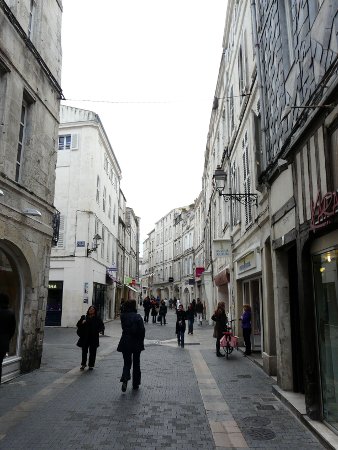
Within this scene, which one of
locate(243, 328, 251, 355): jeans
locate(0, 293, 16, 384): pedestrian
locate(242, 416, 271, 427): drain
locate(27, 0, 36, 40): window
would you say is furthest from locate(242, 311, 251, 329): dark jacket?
locate(27, 0, 36, 40): window

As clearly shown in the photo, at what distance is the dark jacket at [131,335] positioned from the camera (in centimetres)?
781

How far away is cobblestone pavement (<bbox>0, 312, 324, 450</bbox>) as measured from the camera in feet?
16.6

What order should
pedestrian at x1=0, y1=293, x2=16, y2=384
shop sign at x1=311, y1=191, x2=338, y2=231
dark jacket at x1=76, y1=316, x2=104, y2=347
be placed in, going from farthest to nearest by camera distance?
dark jacket at x1=76, y1=316, x2=104, y2=347 < pedestrian at x1=0, y1=293, x2=16, y2=384 < shop sign at x1=311, y1=191, x2=338, y2=231

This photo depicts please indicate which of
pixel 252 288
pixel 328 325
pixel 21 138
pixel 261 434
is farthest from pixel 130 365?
pixel 252 288

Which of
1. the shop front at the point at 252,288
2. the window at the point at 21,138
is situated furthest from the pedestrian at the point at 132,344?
the window at the point at 21,138

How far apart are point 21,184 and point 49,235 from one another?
2049 mm

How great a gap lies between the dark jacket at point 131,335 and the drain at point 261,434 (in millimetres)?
2968

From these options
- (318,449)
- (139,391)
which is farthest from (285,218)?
(139,391)

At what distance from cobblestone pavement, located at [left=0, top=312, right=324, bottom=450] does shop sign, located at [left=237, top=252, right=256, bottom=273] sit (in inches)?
107

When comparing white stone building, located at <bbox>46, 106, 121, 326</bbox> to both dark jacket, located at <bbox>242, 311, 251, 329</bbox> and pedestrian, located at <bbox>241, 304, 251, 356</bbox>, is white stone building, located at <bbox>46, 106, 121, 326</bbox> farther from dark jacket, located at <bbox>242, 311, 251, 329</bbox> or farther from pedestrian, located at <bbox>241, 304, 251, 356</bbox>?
dark jacket, located at <bbox>242, 311, 251, 329</bbox>

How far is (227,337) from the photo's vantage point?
39.0ft

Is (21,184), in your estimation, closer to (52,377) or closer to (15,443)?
(52,377)

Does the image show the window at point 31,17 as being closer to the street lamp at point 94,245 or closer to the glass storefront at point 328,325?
the glass storefront at point 328,325

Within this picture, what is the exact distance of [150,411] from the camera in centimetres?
631
